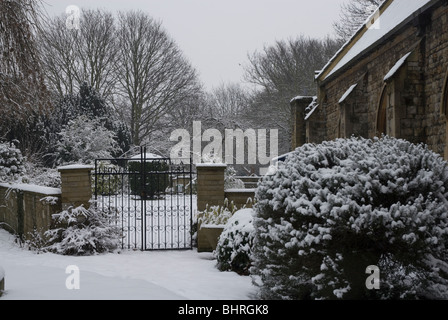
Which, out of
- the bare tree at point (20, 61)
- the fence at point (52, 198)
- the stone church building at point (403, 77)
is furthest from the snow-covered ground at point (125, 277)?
the stone church building at point (403, 77)

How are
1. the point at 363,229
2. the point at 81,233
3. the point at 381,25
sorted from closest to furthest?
the point at 363,229
the point at 81,233
the point at 381,25

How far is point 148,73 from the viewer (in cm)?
3369

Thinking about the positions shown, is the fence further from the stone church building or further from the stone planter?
the stone church building

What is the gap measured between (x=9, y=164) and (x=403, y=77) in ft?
38.9

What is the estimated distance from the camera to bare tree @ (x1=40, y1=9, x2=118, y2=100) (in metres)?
31.0

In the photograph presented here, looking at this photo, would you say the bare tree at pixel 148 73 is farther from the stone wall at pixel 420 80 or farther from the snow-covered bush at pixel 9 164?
the stone wall at pixel 420 80

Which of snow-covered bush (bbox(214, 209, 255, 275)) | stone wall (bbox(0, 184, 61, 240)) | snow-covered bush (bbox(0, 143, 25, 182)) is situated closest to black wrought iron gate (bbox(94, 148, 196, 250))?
stone wall (bbox(0, 184, 61, 240))

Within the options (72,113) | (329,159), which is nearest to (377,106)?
(329,159)

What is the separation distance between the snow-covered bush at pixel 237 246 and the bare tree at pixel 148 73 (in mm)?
27310

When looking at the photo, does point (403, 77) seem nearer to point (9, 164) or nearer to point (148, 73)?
point (9, 164)

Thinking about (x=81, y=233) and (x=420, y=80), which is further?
(x=420, y=80)

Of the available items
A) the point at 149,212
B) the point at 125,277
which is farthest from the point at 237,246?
the point at 149,212

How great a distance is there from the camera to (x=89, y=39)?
3142 cm
